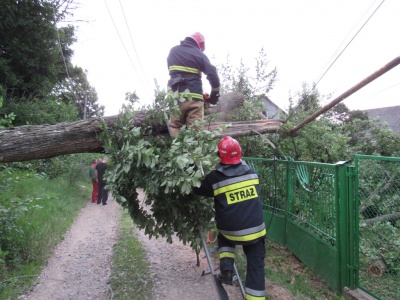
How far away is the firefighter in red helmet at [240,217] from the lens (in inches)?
125

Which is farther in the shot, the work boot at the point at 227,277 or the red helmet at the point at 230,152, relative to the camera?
the red helmet at the point at 230,152

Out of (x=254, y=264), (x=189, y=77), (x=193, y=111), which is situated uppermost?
(x=189, y=77)

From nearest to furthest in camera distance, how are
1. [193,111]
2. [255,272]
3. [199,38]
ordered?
[255,272] → [193,111] → [199,38]

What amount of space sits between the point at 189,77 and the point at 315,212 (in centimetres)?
258

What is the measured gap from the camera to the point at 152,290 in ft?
14.4

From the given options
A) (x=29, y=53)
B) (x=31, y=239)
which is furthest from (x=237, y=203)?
(x=29, y=53)

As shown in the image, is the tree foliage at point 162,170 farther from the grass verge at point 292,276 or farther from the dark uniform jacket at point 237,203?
the grass verge at point 292,276

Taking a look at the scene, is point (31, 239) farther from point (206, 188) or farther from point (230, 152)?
point (230, 152)

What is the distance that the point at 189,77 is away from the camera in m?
4.30

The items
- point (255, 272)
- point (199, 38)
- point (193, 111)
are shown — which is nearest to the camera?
point (255, 272)

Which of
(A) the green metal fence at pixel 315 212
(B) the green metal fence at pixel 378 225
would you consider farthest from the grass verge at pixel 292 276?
(B) the green metal fence at pixel 378 225

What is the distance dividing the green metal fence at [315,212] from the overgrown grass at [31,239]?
3907mm

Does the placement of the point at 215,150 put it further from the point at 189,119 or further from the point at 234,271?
the point at 234,271

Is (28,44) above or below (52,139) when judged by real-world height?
above
